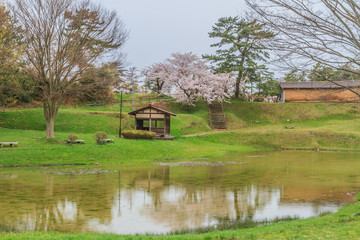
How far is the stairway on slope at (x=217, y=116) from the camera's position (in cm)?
4434

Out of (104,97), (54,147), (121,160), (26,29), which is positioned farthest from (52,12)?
(104,97)

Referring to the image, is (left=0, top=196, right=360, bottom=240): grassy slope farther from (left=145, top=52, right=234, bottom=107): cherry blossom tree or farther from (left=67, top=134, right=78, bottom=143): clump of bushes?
(left=145, top=52, right=234, bottom=107): cherry blossom tree

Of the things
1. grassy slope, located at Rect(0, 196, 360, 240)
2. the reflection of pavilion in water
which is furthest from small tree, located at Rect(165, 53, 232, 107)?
grassy slope, located at Rect(0, 196, 360, 240)

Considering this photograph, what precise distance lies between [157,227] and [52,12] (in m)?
19.6

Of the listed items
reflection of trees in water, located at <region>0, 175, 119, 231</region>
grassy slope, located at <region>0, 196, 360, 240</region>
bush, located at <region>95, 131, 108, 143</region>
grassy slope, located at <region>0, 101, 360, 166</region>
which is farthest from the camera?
bush, located at <region>95, 131, 108, 143</region>

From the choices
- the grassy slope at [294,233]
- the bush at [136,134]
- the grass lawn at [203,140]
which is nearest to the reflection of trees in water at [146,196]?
the grassy slope at [294,233]

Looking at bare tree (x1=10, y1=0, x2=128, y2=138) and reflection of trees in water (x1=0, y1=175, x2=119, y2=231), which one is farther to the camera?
bare tree (x1=10, y1=0, x2=128, y2=138)

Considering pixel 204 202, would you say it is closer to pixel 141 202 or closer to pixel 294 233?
pixel 141 202

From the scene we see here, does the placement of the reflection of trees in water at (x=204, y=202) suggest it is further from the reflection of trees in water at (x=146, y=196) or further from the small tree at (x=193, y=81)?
the small tree at (x=193, y=81)

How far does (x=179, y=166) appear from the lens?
21828mm

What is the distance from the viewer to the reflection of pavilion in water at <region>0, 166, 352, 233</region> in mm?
9656

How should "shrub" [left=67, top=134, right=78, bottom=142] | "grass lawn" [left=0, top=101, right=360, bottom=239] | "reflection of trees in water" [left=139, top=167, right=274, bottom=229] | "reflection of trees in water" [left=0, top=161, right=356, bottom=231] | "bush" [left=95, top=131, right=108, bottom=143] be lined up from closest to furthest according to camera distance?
"grass lawn" [left=0, top=101, right=360, bottom=239]
"reflection of trees in water" [left=0, top=161, right=356, bottom=231]
"reflection of trees in water" [left=139, top=167, right=274, bottom=229]
"shrub" [left=67, top=134, right=78, bottom=142]
"bush" [left=95, top=131, right=108, bottom=143]

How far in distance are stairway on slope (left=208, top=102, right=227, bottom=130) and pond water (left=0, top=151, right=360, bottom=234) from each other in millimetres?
23123

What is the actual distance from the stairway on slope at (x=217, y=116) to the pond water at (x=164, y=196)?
23123 mm
